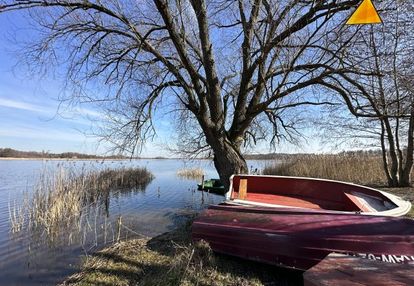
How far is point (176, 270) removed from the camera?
4.21 metres

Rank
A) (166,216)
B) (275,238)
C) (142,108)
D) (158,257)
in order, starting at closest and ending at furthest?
1. (275,238)
2. (158,257)
3. (142,108)
4. (166,216)

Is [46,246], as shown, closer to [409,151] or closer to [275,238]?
[275,238]

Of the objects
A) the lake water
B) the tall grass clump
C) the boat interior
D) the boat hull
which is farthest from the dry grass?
the boat hull

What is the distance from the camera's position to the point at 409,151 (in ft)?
42.9

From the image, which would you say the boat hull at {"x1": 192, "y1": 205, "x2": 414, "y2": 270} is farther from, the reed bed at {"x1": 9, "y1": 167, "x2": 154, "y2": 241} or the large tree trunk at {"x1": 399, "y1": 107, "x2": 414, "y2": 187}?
the large tree trunk at {"x1": 399, "y1": 107, "x2": 414, "y2": 187}

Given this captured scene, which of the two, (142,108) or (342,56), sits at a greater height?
(342,56)

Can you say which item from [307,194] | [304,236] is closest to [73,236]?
[307,194]

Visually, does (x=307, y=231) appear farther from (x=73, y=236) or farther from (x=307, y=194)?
(x=73, y=236)

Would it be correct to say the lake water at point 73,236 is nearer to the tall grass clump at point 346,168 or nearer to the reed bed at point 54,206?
the reed bed at point 54,206

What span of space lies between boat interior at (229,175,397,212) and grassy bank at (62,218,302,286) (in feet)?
4.50

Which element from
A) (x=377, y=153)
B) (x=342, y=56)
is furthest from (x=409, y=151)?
(x=342, y=56)

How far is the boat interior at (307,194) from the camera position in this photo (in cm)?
601

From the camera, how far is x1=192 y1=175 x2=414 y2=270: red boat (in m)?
3.96

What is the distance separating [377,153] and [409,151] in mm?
3893
